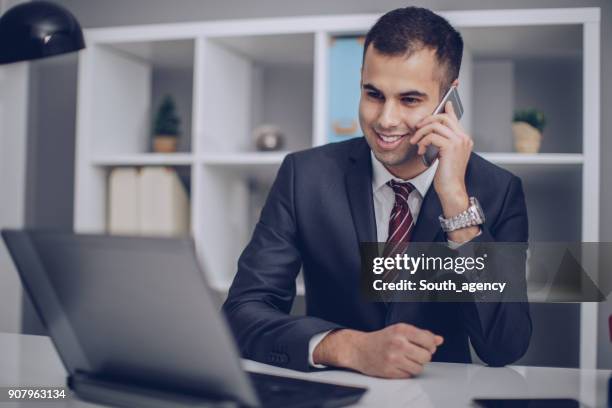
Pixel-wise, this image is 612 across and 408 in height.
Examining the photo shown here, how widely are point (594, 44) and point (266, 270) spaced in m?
1.20

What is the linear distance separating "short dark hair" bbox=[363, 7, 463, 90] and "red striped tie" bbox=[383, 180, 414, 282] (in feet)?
0.92

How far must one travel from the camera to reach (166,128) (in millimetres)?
2381

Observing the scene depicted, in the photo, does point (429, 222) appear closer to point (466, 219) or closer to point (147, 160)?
point (466, 219)

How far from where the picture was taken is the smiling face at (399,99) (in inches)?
60.2

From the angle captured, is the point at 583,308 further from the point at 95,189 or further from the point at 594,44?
the point at 95,189

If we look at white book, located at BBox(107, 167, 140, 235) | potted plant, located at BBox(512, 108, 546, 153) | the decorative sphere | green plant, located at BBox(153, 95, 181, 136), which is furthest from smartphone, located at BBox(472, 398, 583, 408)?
green plant, located at BBox(153, 95, 181, 136)

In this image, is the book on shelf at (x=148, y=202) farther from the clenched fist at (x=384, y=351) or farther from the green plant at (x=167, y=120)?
the clenched fist at (x=384, y=351)

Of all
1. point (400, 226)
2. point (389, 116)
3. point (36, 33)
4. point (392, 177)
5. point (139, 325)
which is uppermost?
point (36, 33)

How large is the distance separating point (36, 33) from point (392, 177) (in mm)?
847

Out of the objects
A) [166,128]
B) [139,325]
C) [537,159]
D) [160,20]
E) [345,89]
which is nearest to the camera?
[139,325]

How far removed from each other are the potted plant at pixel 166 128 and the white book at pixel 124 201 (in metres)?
0.14

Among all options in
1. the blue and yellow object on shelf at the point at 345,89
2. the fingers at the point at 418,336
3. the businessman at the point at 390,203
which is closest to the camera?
the fingers at the point at 418,336

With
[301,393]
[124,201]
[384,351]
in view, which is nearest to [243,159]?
[124,201]

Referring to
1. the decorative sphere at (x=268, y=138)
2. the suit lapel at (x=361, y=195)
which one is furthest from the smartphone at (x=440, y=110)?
the decorative sphere at (x=268, y=138)
